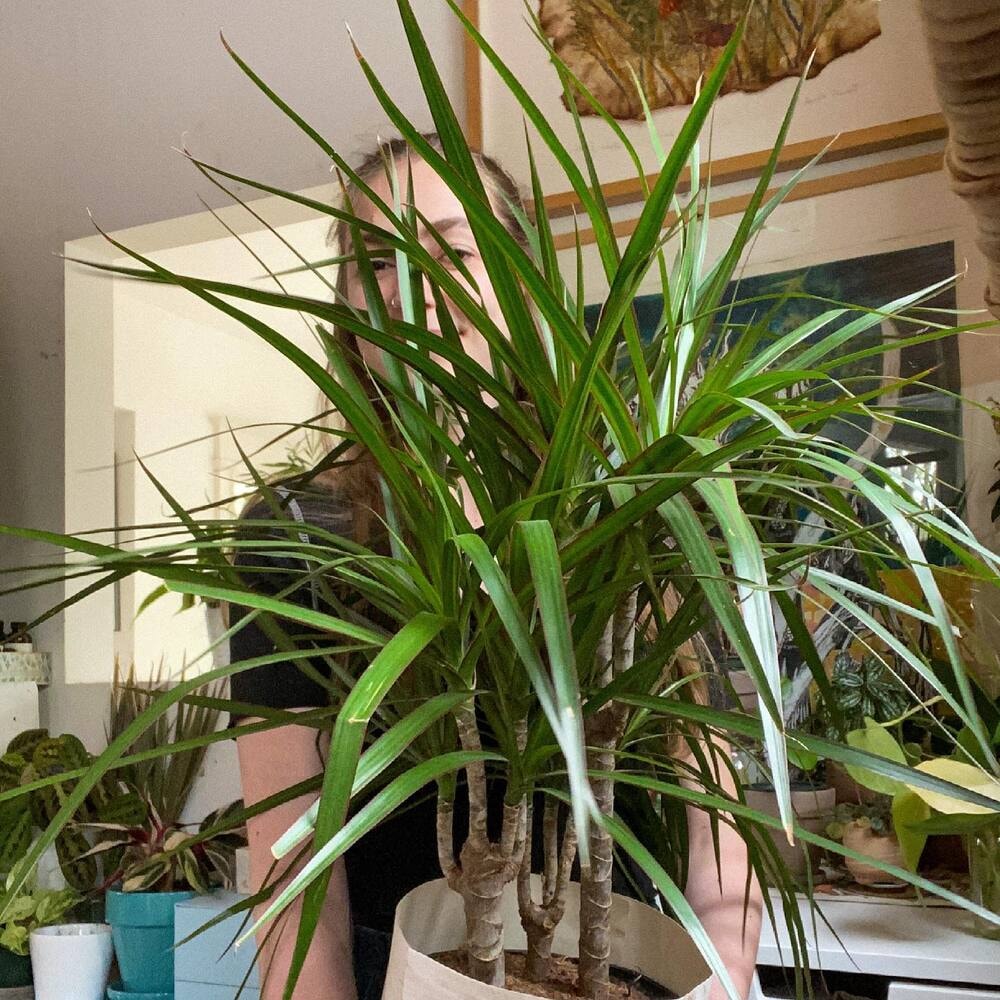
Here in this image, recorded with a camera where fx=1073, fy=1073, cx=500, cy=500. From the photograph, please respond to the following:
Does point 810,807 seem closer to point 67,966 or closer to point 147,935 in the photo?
point 147,935

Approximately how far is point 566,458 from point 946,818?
2.60ft

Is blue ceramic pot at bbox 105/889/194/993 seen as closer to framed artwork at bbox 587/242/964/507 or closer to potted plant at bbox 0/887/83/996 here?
potted plant at bbox 0/887/83/996

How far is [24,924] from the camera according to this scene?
1621 millimetres

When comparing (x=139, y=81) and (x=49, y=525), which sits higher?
(x=139, y=81)

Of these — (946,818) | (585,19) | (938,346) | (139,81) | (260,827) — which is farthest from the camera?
(139,81)

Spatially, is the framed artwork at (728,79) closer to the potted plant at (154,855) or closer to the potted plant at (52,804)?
the potted plant at (154,855)

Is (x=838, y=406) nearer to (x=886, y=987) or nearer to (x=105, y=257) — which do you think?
(x=886, y=987)

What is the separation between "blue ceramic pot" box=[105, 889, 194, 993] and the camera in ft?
4.93

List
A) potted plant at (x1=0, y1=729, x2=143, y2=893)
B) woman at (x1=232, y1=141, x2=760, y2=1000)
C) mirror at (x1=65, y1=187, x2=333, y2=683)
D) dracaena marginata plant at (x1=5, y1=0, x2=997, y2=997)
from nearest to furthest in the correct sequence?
dracaena marginata plant at (x1=5, y1=0, x2=997, y2=997)
woman at (x1=232, y1=141, x2=760, y2=1000)
potted plant at (x1=0, y1=729, x2=143, y2=893)
mirror at (x1=65, y1=187, x2=333, y2=683)

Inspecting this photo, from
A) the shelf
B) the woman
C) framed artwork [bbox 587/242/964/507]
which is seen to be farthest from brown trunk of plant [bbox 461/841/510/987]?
the shelf

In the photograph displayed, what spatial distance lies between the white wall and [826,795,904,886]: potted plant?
118 centimetres

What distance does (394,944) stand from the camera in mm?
384

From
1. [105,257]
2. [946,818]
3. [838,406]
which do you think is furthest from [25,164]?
[838,406]

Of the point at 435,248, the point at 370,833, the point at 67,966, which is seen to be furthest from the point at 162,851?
the point at 435,248
